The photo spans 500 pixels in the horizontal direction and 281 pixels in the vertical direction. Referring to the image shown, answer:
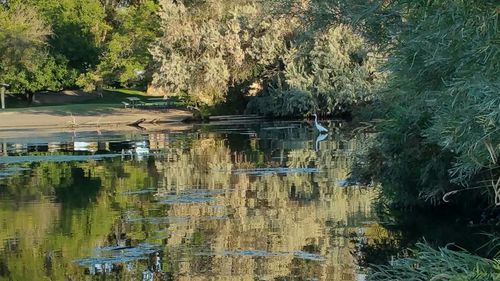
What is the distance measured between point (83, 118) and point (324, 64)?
52.1 ft

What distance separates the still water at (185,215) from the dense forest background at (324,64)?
5.72 feet

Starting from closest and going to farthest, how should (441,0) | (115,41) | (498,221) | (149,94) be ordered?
(441,0) < (498,221) < (115,41) < (149,94)

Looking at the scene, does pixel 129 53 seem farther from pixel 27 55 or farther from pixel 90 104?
pixel 27 55

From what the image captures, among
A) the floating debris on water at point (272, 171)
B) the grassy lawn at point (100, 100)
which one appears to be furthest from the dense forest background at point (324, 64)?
the floating debris on water at point (272, 171)

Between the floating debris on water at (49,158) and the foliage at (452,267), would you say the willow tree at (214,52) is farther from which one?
the foliage at (452,267)

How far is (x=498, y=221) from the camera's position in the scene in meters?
13.6

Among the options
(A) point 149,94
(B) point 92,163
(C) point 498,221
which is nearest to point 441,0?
(C) point 498,221

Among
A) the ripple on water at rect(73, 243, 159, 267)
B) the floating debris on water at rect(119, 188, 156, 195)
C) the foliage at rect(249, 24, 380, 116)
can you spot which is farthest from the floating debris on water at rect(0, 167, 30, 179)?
the foliage at rect(249, 24, 380, 116)

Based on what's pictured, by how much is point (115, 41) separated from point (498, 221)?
169ft

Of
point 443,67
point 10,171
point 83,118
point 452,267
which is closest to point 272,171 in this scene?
point 10,171

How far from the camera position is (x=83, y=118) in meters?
50.4

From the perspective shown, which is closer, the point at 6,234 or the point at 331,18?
the point at 331,18

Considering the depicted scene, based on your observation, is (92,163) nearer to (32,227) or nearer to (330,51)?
(32,227)

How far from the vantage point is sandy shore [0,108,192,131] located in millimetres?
47438
